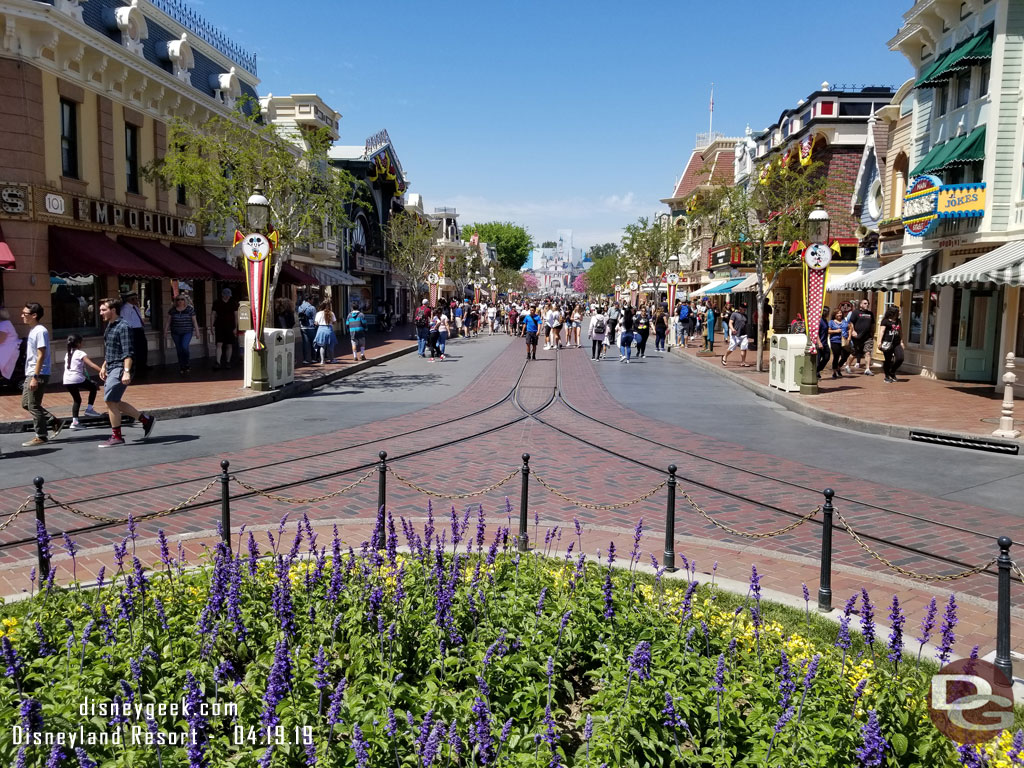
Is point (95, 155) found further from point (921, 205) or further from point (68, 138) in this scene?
point (921, 205)

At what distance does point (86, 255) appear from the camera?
1642 centimetres

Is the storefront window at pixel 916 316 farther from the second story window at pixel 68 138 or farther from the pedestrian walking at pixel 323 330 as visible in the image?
the second story window at pixel 68 138

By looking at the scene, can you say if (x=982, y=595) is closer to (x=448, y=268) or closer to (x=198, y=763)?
(x=198, y=763)

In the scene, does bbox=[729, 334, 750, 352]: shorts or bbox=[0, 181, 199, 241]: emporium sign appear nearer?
bbox=[0, 181, 199, 241]: emporium sign

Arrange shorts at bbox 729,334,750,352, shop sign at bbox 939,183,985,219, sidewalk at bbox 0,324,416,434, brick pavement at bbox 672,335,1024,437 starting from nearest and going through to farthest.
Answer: sidewalk at bbox 0,324,416,434, brick pavement at bbox 672,335,1024,437, shop sign at bbox 939,183,985,219, shorts at bbox 729,334,750,352

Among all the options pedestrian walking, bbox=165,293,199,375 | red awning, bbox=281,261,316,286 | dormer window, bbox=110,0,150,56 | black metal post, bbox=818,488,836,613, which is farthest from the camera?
red awning, bbox=281,261,316,286

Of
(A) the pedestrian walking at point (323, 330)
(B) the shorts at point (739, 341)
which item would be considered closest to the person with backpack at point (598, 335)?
(B) the shorts at point (739, 341)

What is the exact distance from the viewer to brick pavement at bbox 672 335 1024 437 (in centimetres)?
1272

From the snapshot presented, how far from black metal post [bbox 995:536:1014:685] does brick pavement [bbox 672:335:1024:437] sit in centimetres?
840

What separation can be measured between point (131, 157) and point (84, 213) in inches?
139

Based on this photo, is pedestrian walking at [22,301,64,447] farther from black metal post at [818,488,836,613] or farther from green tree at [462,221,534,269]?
green tree at [462,221,534,269]

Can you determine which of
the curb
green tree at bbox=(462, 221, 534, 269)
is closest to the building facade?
the curb

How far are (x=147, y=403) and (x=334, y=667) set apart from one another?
10743mm

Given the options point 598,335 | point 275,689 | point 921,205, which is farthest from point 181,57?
point 275,689
